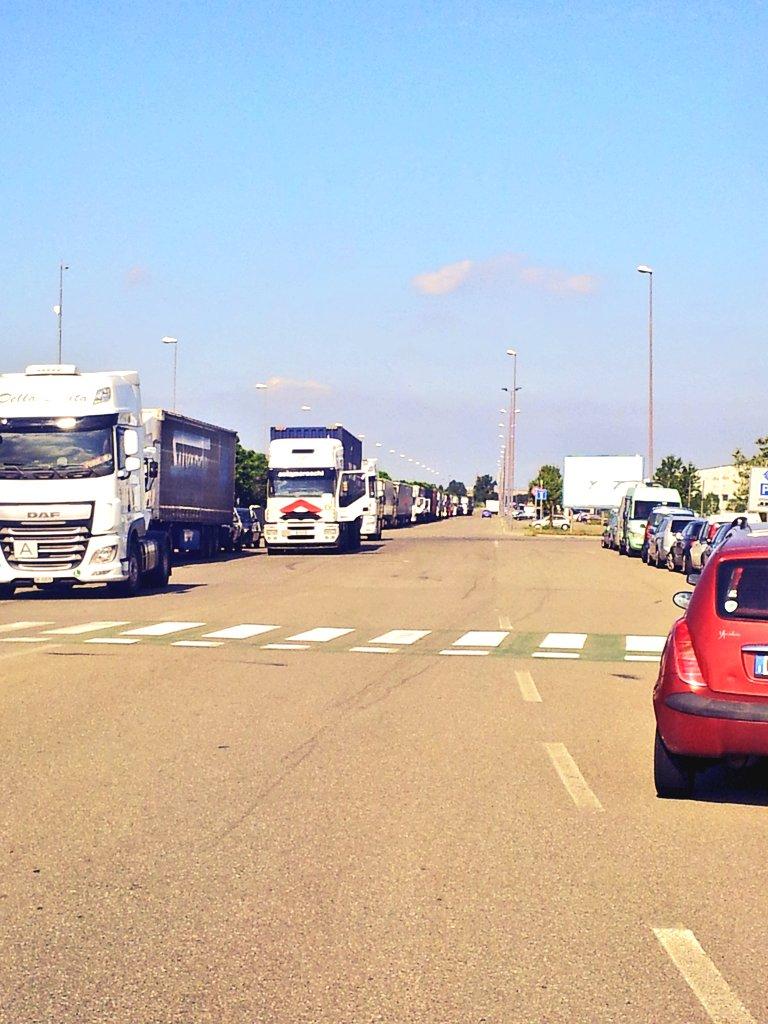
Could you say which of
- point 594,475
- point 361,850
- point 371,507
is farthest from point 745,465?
point 361,850

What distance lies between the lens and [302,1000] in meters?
4.51

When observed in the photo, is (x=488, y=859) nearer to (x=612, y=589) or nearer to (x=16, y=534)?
(x=16, y=534)

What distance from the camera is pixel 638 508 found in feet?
170

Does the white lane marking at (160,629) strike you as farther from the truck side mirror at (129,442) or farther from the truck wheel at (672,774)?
the truck wheel at (672,774)

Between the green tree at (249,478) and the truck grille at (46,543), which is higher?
the green tree at (249,478)

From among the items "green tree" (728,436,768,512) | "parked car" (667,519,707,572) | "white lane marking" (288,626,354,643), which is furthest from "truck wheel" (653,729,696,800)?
"green tree" (728,436,768,512)

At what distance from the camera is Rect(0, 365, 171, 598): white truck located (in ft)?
79.2

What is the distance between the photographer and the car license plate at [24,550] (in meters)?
24.2

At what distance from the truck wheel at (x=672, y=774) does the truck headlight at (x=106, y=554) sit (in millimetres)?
17523

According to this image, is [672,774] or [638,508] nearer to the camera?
[672,774]

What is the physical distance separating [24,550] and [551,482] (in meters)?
148

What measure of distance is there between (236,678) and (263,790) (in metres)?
5.64

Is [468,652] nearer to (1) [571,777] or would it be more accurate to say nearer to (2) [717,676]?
(1) [571,777]

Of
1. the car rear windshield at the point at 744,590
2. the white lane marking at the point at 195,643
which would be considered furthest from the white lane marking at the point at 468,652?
the car rear windshield at the point at 744,590
